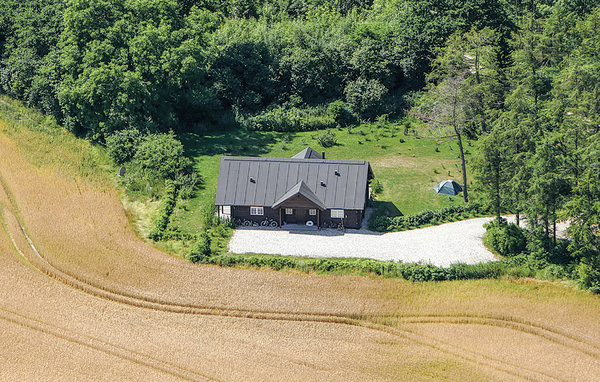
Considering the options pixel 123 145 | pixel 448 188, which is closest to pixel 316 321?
pixel 448 188

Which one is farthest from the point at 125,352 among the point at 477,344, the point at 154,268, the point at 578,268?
the point at 578,268

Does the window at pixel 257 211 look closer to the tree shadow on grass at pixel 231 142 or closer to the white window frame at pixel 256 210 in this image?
the white window frame at pixel 256 210

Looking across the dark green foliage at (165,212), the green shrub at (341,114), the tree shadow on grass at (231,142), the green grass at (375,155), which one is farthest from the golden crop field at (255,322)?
the green shrub at (341,114)

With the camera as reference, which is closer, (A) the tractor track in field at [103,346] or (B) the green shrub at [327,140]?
(A) the tractor track in field at [103,346]

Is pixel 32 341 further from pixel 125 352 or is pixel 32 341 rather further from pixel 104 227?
pixel 104 227

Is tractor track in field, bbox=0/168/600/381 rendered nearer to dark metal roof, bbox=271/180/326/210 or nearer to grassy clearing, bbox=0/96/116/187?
dark metal roof, bbox=271/180/326/210

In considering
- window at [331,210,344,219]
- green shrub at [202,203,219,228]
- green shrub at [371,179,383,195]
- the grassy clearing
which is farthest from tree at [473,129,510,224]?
the grassy clearing
